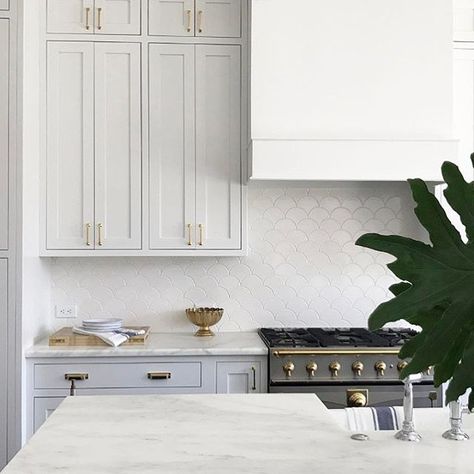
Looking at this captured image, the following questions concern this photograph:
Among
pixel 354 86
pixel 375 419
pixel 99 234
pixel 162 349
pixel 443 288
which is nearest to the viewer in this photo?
pixel 443 288

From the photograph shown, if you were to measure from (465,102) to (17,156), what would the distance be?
2.42 metres

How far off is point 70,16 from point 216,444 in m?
2.68

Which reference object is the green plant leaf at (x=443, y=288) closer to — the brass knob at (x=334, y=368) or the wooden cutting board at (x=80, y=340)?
the brass knob at (x=334, y=368)

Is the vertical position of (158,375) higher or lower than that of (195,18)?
lower

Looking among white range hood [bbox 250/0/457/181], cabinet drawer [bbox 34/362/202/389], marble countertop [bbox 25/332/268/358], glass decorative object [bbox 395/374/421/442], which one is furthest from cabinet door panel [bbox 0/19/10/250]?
glass decorative object [bbox 395/374/421/442]

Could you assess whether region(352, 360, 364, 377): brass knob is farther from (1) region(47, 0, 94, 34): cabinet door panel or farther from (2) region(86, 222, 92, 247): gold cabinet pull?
(1) region(47, 0, 94, 34): cabinet door panel

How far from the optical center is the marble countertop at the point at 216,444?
1342 mm

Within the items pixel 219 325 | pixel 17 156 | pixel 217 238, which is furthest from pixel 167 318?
pixel 17 156

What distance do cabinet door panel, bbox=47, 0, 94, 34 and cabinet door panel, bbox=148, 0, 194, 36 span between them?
0.32 meters

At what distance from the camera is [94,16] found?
11.3ft

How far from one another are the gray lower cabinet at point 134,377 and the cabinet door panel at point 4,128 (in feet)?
2.21

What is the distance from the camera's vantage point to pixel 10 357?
3121 mm

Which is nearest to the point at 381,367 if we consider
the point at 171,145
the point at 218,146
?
the point at 218,146

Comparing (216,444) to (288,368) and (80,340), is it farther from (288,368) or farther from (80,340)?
(80,340)
